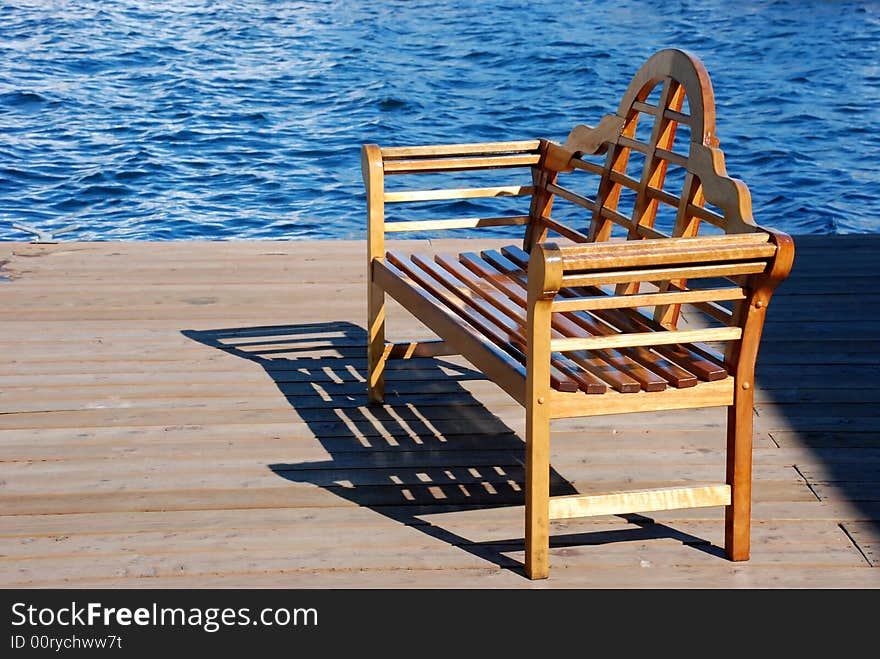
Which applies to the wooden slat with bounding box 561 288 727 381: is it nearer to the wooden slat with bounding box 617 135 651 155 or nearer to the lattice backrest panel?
the lattice backrest panel

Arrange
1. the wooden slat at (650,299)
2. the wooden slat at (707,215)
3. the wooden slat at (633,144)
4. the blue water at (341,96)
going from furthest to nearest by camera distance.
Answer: the blue water at (341,96), the wooden slat at (633,144), the wooden slat at (707,215), the wooden slat at (650,299)

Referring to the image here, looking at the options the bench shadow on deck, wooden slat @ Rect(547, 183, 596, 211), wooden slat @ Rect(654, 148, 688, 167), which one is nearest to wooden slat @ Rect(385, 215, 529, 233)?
wooden slat @ Rect(547, 183, 596, 211)

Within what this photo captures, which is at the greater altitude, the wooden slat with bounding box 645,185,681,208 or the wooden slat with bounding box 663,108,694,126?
the wooden slat with bounding box 663,108,694,126

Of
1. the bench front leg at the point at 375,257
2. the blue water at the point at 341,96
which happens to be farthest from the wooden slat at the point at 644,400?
the blue water at the point at 341,96

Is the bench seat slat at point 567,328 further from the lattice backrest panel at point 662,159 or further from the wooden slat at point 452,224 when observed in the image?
the lattice backrest panel at point 662,159

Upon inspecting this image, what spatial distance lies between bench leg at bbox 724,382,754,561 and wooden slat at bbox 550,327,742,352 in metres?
0.13

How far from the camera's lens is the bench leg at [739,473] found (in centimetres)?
252

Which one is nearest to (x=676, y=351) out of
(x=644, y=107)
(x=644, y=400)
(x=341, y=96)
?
(x=644, y=400)

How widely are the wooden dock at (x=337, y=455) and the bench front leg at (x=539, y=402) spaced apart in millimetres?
77

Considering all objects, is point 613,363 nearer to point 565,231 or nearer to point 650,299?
point 650,299

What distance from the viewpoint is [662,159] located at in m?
2.99

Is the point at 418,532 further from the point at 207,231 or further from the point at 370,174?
the point at 207,231

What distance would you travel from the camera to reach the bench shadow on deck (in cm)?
278
